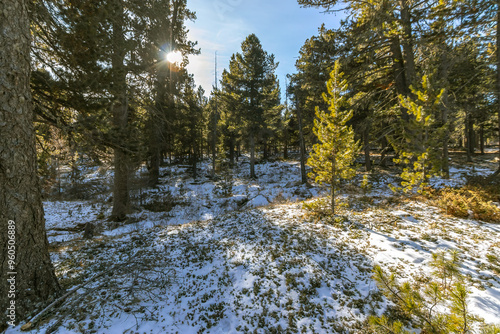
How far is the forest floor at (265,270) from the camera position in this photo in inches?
130

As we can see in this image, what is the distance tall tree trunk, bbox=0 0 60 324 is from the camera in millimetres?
2979

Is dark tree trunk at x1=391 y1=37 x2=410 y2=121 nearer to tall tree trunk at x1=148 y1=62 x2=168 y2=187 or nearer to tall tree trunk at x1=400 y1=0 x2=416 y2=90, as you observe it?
tall tree trunk at x1=400 y1=0 x2=416 y2=90

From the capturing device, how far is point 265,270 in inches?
179

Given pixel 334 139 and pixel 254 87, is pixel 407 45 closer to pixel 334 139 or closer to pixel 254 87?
pixel 334 139

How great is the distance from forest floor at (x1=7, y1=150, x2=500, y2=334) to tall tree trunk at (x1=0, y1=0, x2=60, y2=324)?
2.02ft

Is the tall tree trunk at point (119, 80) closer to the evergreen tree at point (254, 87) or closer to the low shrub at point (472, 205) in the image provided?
the low shrub at point (472, 205)

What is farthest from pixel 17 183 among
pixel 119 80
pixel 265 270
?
pixel 265 270

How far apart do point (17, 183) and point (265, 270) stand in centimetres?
491

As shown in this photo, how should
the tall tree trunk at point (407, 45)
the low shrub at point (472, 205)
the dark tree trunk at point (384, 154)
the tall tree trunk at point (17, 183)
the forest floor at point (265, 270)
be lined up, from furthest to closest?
the dark tree trunk at point (384, 154)
the tall tree trunk at point (407, 45)
the low shrub at point (472, 205)
the forest floor at point (265, 270)
the tall tree trunk at point (17, 183)

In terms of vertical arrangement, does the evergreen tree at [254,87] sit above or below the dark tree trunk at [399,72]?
above

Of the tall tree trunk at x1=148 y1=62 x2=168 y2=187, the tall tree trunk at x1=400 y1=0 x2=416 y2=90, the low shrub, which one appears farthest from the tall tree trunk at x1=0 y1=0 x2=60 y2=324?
the tall tree trunk at x1=400 y1=0 x2=416 y2=90

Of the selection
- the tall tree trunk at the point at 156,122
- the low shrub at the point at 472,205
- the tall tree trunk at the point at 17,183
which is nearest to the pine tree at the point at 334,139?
the low shrub at the point at 472,205

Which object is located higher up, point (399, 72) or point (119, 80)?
point (399, 72)

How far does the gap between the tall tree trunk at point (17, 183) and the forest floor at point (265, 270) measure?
62 centimetres
